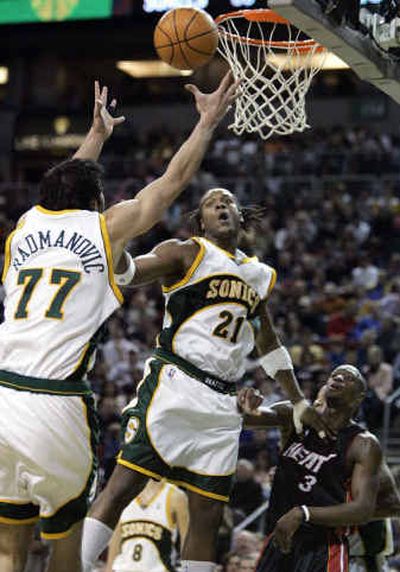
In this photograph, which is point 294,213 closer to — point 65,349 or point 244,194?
point 244,194

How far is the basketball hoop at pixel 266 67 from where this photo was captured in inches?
275

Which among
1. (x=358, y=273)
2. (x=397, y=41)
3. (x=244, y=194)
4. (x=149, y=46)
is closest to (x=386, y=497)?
(x=397, y=41)

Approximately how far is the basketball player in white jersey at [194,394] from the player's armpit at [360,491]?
0.26 meters

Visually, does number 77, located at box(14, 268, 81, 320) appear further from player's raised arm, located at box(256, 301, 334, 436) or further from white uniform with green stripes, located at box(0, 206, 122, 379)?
player's raised arm, located at box(256, 301, 334, 436)

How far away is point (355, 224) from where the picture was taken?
17312 mm

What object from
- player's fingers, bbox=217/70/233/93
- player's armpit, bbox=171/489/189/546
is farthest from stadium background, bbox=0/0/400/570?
player's fingers, bbox=217/70/233/93

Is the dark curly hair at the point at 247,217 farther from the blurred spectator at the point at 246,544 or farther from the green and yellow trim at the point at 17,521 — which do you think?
the blurred spectator at the point at 246,544

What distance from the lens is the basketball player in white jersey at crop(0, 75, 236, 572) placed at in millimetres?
4293

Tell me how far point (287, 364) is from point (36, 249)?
220cm

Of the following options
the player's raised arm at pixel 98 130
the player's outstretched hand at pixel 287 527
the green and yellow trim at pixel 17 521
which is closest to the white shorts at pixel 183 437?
the player's outstretched hand at pixel 287 527

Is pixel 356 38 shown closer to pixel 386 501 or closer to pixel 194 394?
pixel 194 394

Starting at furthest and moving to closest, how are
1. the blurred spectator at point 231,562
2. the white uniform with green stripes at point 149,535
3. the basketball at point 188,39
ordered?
the blurred spectator at point 231,562 < the white uniform with green stripes at point 149,535 < the basketball at point 188,39

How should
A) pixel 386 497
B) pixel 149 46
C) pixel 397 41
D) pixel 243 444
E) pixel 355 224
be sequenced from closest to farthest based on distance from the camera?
pixel 397 41, pixel 386 497, pixel 243 444, pixel 355 224, pixel 149 46

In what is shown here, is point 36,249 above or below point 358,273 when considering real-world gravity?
above
